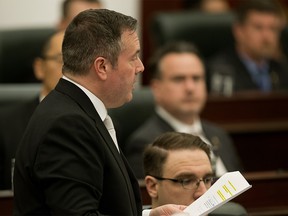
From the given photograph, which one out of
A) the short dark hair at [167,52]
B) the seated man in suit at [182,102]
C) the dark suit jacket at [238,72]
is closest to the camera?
the seated man in suit at [182,102]

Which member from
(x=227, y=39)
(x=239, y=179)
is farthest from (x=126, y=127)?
(x=239, y=179)

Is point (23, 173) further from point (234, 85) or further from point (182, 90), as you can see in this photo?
point (234, 85)

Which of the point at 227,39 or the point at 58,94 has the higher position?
the point at 58,94

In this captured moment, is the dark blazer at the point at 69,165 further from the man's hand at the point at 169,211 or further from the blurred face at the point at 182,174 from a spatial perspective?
the blurred face at the point at 182,174

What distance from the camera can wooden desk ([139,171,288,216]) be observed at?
364 centimetres

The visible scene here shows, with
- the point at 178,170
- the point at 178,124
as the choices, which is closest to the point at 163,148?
the point at 178,170

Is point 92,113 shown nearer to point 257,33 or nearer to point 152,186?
point 152,186

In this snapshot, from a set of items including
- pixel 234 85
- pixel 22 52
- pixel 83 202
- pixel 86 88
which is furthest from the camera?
pixel 234 85

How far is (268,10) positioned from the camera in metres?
6.06

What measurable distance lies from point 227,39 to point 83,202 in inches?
157

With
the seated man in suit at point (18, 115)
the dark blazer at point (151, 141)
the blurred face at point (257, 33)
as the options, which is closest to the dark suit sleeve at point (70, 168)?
the seated man in suit at point (18, 115)

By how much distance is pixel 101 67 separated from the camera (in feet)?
7.91

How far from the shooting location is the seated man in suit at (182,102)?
443cm

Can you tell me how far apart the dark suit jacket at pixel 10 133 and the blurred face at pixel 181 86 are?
894mm
